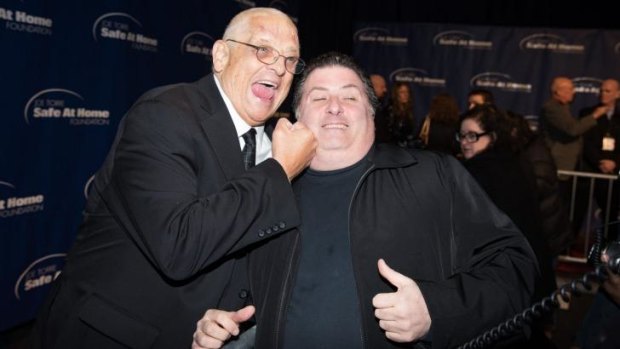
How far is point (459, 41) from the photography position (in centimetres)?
874

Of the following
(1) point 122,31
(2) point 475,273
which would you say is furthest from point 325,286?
(1) point 122,31

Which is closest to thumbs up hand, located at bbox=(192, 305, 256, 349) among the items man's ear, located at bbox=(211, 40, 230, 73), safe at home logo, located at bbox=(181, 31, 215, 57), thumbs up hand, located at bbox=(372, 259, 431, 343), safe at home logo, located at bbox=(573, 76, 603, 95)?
thumbs up hand, located at bbox=(372, 259, 431, 343)

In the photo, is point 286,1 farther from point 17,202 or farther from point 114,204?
point 114,204

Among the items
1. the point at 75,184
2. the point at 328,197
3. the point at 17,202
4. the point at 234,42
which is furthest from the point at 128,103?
the point at 328,197

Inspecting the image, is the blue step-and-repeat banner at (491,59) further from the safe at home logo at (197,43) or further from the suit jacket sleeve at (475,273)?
the suit jacket sleeve at (475,273)

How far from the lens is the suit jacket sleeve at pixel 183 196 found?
1.54m

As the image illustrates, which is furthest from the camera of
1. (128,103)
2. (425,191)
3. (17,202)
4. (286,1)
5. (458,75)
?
(458,75)

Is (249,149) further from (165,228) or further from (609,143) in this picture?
(609,143)

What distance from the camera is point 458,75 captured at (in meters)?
8.74

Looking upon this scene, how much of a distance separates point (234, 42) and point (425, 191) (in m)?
0.87

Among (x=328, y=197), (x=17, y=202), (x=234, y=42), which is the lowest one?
(x=17, y=202)

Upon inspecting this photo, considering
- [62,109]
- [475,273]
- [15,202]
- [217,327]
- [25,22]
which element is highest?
[25,22]

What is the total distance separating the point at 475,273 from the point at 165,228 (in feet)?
3.16

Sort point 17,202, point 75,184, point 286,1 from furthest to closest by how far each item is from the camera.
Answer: point 286,1
point 75,184
point 17,202
